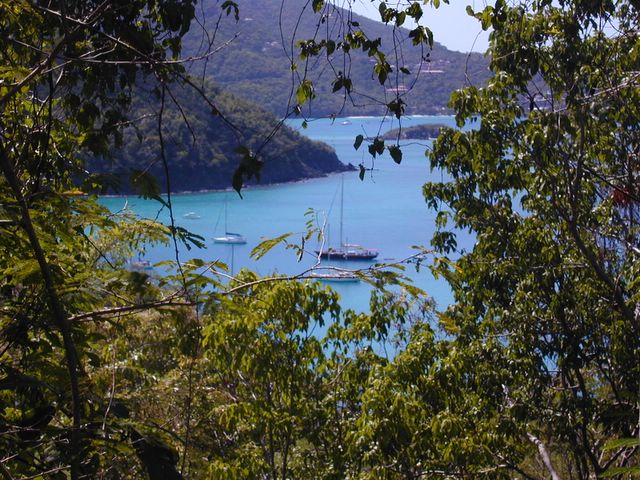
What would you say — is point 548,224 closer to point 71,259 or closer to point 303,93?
point 303,93

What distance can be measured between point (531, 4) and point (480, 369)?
2.18 m

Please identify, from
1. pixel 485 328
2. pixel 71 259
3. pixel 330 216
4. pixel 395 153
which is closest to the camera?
pixel 395 153

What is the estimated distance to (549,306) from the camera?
525cm

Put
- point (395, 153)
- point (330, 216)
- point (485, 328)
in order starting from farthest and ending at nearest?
point (330, 216) < point (485, 328) < point (395, 153)

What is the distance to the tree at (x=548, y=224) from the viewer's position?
15.5 ft

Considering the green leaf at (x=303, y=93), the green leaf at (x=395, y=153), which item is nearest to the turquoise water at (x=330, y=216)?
the green leaf at (x=303, y=93)

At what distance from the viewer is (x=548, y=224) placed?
544cm

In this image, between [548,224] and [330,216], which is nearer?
[548,224]

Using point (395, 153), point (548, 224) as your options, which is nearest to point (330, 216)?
point (548, 224)

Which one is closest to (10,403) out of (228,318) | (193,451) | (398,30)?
(398,30)

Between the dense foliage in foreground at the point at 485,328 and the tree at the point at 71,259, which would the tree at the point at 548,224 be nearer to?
the dense foliage in foreground at the point at 485,328

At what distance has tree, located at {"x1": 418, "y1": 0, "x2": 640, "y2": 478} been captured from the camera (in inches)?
185

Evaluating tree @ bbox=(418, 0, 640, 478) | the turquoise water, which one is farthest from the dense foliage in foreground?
the turquoise water

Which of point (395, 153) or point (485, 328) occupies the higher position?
point (395, 153)
